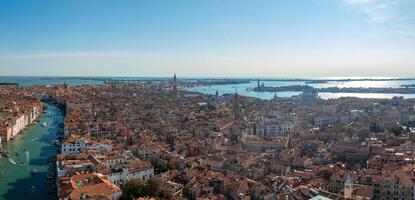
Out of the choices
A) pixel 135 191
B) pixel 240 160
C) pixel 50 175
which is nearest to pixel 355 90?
pixel 240 160

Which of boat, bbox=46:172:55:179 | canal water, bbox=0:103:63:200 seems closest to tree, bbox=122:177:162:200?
canal water, bbox=0:103:63:200

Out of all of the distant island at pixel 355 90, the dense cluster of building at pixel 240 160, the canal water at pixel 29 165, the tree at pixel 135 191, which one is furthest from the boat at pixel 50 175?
the distant island at pixel 355 90

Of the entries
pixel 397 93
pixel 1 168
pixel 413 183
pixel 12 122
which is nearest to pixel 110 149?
pixel 1 168

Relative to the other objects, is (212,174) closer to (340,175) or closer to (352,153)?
(340,175)

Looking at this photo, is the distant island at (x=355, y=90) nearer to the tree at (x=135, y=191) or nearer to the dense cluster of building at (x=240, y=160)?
the dense cluster of building at (x=240, y=160)

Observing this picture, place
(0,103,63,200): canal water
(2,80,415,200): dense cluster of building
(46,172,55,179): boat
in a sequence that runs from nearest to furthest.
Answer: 1. (2,80,415,200): dense cluster of building
2. (0,103,63,200): canal water
3. (46,172,55,179): boat

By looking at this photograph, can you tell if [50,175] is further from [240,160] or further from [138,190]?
[240,160]

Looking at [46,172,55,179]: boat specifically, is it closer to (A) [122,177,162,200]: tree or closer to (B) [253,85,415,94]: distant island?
(A) [122,177,162,200]: tree

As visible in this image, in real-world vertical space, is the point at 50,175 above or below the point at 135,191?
below
